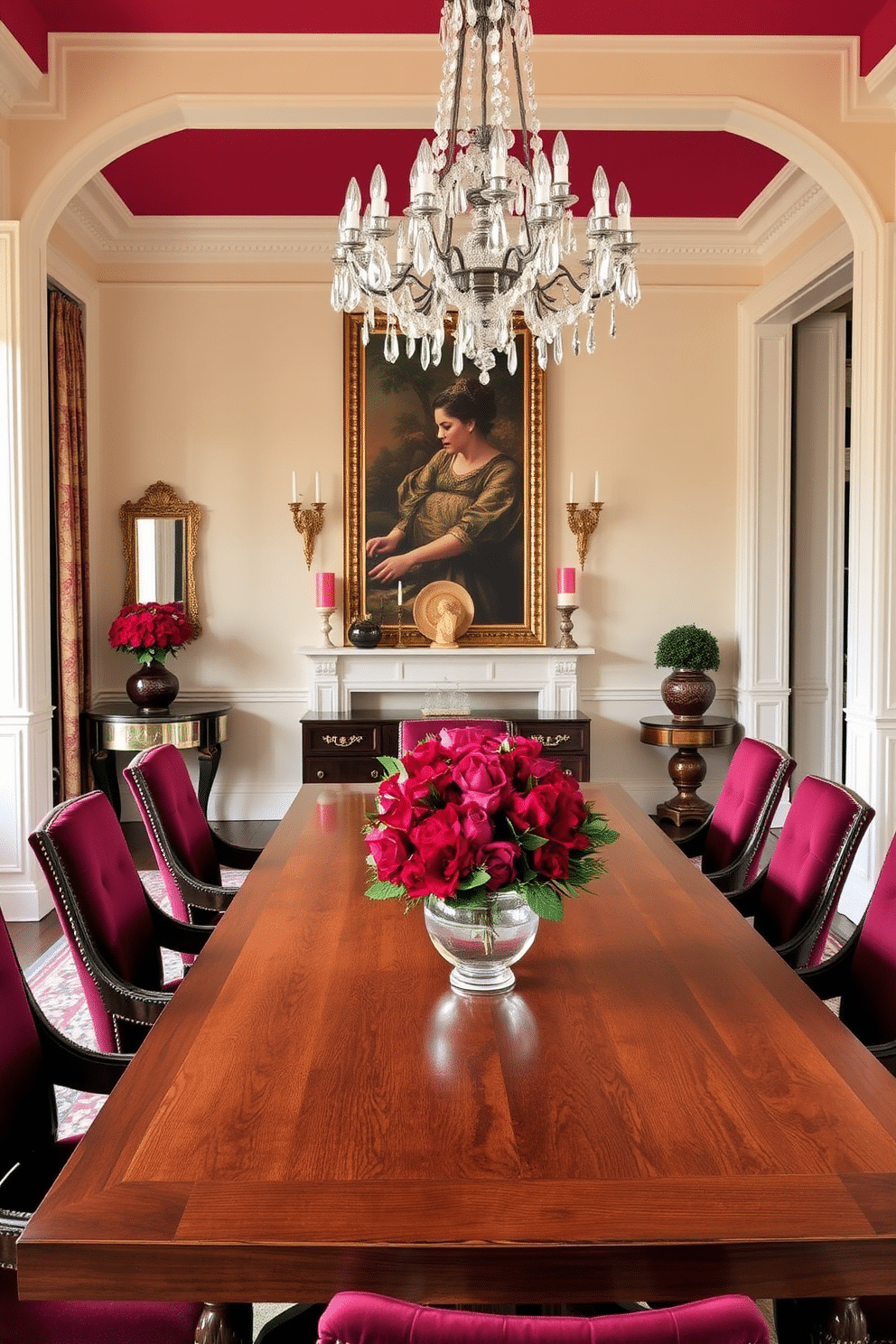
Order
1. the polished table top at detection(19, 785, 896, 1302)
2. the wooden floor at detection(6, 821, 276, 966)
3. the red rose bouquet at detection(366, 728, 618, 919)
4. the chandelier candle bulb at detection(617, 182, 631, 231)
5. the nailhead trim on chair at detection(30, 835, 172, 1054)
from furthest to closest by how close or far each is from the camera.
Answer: the wooden floor at detection(6, 821, 276, 966)
the chandelier candle bulb at detection(617, 182, 631, 231)
the nailhead trim on chair at detection(30, 835, 172, 1054)
the red rose bouquet at detection(366, 728, 618, 919)
the polished table top at detection(19, 785, 896, 1302)

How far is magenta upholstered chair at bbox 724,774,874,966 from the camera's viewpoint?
2.39m

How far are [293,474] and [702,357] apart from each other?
2.46 meters

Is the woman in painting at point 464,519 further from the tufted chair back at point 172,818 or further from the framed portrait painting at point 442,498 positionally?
the tufted chair back at point 172,818

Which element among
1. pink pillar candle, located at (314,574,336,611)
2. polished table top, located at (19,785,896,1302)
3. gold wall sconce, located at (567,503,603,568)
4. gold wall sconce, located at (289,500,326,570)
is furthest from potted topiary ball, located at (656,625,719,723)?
polished table top, located at (19,785,896,1302)

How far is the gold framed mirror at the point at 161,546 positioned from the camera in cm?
632

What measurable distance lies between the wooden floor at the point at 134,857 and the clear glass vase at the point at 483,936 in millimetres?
2126

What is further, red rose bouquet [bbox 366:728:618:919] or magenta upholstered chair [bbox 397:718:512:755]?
magenta upholstered chair [bbox 397:718:512:755]

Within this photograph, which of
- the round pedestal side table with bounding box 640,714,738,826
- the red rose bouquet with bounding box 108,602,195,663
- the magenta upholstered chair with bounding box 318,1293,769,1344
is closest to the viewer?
the magenta upholstered chair with bounding box 318,1293,769,1344

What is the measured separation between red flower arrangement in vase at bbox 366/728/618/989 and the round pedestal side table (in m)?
4.39

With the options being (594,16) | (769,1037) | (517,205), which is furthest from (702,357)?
(769,1037)

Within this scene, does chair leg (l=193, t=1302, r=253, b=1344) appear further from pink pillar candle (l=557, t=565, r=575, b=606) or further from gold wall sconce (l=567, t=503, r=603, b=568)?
gold wall sconce (l=567, t=503, r=603, b=568)

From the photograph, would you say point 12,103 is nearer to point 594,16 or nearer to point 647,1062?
point 594,16

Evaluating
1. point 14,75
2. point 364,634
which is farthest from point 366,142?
point 364,634

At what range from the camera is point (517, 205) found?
300 cm
